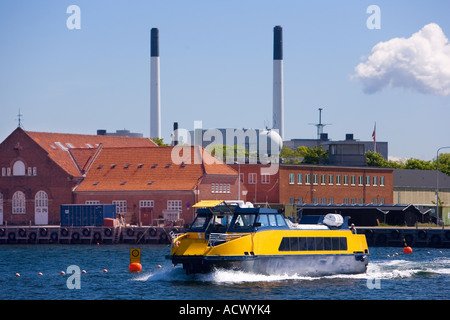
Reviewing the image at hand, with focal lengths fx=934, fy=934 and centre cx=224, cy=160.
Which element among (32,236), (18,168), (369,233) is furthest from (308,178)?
(32,236)

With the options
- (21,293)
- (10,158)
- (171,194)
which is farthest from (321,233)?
(10,158)

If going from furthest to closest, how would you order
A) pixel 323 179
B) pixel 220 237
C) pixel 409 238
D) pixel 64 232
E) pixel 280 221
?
pixel 323 179 < pixel 64 232 < pixel 409 238 < pixel 280 221 < pixel 220 237

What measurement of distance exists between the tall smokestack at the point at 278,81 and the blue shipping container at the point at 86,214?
182 feet

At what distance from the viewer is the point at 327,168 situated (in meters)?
119

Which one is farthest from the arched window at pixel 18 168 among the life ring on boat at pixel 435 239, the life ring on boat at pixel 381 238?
the life ring on boat at pixel 435 239

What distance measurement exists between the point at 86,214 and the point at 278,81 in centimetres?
5856

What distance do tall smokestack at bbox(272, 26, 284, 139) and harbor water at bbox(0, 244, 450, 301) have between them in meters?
82.5

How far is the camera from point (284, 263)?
47875 mm

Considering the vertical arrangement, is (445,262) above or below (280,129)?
below

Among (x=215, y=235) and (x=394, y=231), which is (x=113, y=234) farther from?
(x=215, y=235)

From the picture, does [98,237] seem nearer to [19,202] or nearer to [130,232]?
[130,232]

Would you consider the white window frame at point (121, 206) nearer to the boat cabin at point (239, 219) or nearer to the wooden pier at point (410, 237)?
the wooden pier at point (410, 237)
